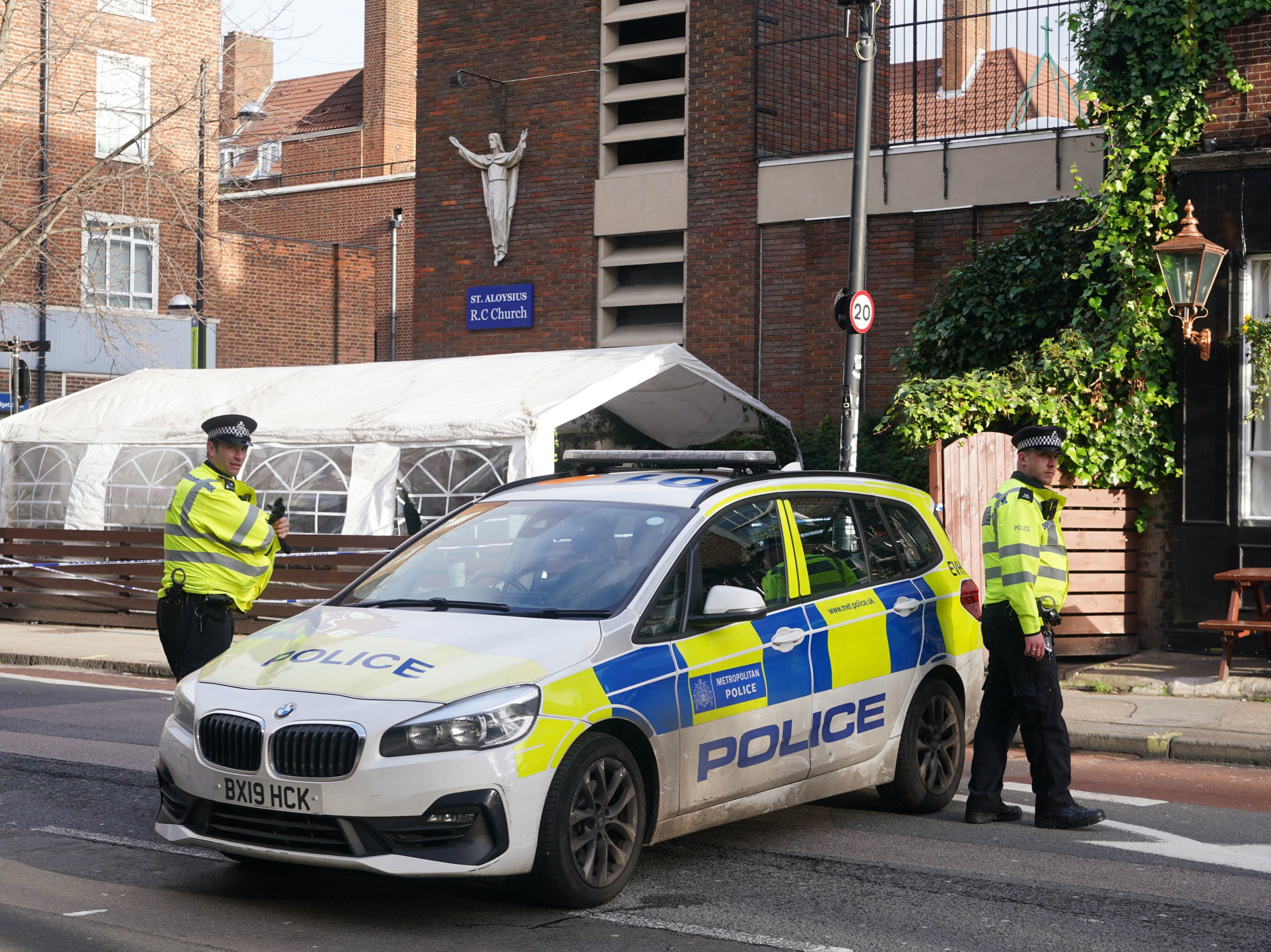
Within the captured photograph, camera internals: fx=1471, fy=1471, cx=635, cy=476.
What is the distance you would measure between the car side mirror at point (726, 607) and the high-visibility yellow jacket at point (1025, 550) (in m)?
1.70

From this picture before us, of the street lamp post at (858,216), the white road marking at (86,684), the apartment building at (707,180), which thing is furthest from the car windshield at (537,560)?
the apartment building at (707,180)

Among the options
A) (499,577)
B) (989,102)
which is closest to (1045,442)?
(499,577)

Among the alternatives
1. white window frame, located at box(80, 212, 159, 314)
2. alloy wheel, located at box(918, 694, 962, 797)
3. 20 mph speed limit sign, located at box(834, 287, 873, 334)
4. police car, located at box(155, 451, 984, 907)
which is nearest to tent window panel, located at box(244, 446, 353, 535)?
20 mph speed limit sign, located at box(834, 287, 873, 334)

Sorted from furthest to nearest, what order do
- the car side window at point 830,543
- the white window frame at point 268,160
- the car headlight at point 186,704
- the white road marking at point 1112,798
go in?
1. the white window frame at point 268,160
2. the white road marking at point 1112,798
3. the car side window at point 830,543
4. the car headlight at point 186,704

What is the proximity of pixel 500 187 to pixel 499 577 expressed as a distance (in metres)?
15.4

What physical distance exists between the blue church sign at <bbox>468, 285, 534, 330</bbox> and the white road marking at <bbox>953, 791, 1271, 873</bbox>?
48.1 feet

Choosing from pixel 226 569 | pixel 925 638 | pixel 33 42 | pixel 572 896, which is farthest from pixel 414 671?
pixel 33 42

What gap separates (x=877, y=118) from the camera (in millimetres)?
19062

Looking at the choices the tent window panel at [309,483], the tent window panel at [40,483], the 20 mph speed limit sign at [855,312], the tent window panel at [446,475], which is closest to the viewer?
the 20 mph speed limit sign at [855,312]

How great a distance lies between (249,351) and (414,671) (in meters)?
32.1

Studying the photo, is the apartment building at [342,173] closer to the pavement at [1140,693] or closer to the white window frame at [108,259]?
the white window frame at [108,259]

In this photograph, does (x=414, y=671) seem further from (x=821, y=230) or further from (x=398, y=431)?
(x=821, y=230)

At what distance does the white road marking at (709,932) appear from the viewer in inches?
207

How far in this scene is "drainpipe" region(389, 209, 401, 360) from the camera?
130 ft
